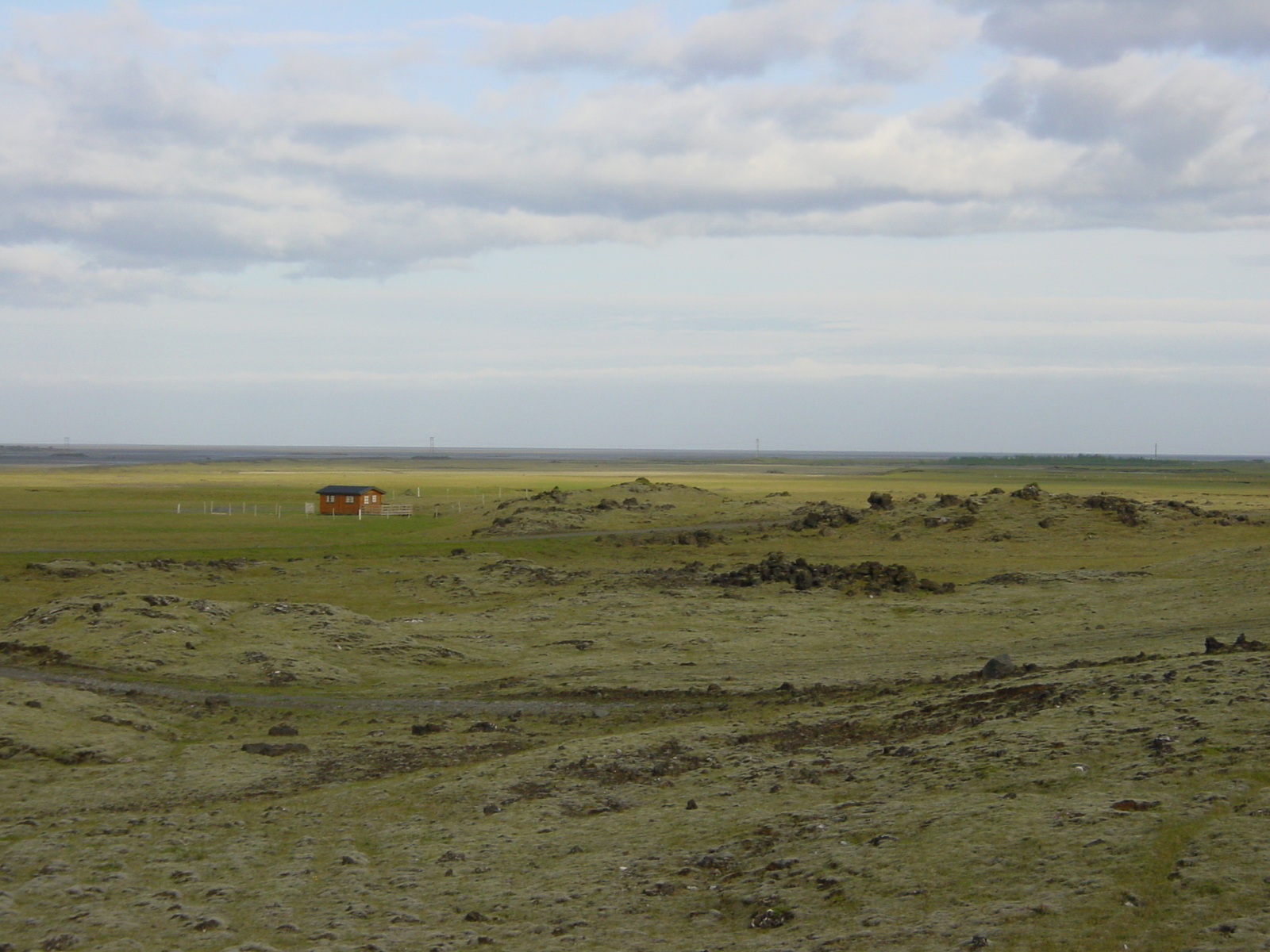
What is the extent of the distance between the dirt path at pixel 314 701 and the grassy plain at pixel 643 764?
157 mm

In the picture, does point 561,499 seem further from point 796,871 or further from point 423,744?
point 796,871

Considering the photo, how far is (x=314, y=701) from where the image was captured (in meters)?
25.5

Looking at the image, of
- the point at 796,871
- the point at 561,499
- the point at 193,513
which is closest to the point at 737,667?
the point at 796,871

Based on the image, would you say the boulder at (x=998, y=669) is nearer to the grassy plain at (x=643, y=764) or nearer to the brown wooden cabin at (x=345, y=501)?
the grassy plain at (x=643, y=764)

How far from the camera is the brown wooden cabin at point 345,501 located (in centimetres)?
8456

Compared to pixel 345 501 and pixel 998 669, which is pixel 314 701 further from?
pixel 345 501

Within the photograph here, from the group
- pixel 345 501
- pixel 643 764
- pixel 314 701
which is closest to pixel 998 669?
pixel 643 764

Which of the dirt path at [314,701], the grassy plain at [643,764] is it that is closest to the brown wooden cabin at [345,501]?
the grassy plain at [643,764]

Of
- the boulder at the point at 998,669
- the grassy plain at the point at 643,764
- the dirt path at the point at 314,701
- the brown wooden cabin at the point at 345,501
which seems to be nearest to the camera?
the grassy plain at the point at 643,764

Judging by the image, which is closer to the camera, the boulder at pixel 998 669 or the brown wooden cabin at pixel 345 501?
the boulder at pixel 998 669

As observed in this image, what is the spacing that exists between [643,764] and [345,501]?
7143 centimetres

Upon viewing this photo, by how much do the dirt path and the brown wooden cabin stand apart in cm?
5737

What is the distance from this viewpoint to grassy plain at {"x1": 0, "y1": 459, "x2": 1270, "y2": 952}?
10.9 m

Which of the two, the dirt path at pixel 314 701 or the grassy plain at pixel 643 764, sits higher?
the grassy plain at pixel 643 764
